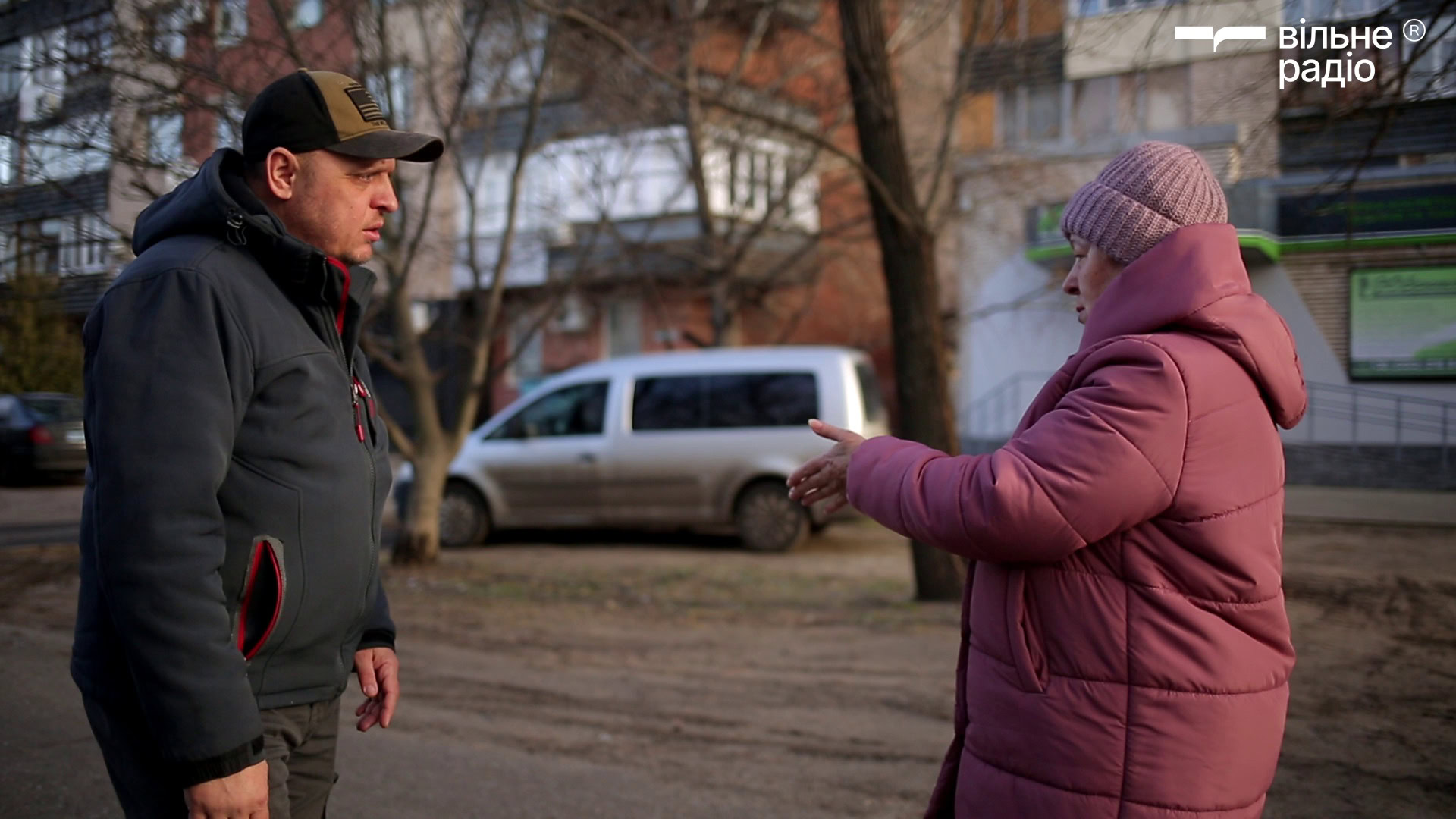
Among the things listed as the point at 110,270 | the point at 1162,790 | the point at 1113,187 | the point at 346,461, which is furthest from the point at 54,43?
the point at 1162,790

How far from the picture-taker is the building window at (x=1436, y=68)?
535 centimetres

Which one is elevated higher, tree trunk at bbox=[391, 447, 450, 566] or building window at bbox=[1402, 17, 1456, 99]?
→ building window at bbox=[1402, 17, 1456, 99]

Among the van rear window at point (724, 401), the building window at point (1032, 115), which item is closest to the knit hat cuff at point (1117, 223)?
the van rear window at point (724, 401)

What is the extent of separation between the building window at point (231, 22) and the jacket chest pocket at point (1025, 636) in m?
7.45

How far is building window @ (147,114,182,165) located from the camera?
7273mm

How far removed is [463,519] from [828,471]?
36.5 ft

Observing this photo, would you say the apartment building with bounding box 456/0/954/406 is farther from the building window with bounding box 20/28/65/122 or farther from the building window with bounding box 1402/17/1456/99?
the building window with bounding box 1402/17/1456/99

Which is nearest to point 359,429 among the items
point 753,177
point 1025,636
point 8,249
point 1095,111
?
point 1025,636

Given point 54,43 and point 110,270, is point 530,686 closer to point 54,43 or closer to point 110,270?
point 110,270

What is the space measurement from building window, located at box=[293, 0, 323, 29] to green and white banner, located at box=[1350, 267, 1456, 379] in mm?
10779

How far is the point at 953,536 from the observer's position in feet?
6.31

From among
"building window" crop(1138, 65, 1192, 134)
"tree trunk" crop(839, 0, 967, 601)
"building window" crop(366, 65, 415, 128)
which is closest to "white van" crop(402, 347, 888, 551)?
"tree trunk" crop(839, 0, 967, 601)

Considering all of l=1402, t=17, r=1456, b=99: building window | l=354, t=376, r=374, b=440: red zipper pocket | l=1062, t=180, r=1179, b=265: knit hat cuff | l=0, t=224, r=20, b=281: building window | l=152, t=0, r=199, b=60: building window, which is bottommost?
l=354, t=376, r=374, b=440: red zipper pocket

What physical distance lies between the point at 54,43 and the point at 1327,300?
13.3 meters
